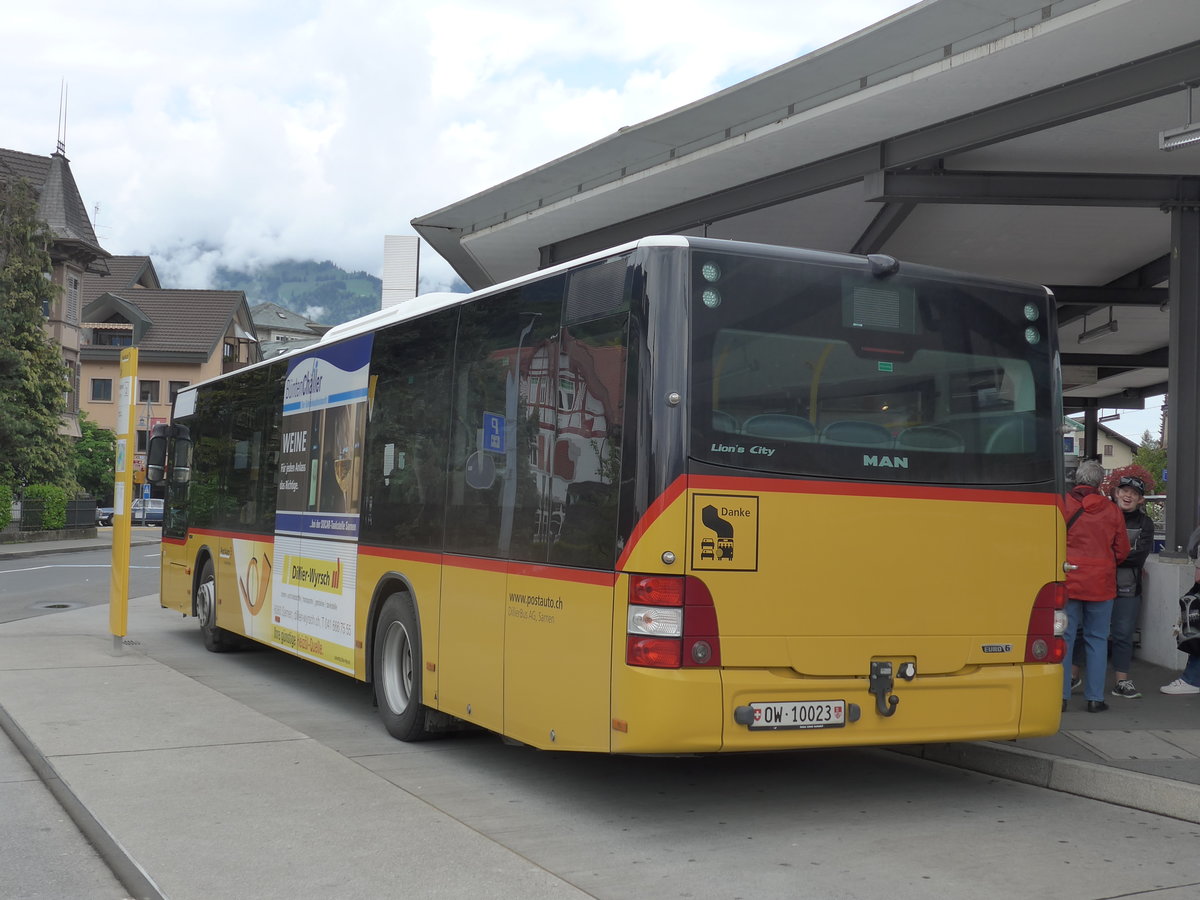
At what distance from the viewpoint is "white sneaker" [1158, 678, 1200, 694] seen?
32.7ft

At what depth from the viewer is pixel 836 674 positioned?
6.49 meters

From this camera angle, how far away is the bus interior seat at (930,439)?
6.76 meters

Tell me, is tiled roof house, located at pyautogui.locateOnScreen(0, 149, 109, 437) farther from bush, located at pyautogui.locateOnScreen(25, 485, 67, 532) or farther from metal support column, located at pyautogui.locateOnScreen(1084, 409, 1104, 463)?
metal support column, located at pyautogui.locateOnScreen(1084, 409, 1104, 463)

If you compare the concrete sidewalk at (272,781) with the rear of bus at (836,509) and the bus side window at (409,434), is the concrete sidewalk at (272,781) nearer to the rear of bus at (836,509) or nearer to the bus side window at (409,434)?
the rear of bus at (836,509)

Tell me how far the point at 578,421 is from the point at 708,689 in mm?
1538

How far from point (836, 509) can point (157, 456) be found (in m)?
10.5

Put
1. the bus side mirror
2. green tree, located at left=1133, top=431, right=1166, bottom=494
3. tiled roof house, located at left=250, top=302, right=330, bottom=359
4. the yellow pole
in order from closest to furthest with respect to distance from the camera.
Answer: the yellow pole → the bus side mirror → green tree, located at left=1133, top=431, right=1166, bottom=494 → tiled roof house, located at left=250, top=302, right=330, bottom=359

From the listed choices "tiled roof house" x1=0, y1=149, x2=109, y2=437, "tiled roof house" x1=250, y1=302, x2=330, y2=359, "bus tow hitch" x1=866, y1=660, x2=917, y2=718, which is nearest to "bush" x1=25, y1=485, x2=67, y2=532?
"tiled roof house" x1=0, y1=149, x2=109, y2=437

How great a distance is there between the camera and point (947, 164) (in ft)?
41.8

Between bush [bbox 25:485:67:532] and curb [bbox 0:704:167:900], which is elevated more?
bush [bbox 25:485:67:532]

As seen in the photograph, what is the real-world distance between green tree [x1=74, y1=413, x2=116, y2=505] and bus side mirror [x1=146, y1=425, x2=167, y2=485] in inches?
2118

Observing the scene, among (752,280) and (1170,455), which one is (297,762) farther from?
(1170,455)

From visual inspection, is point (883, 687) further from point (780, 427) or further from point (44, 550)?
point (44, 550)

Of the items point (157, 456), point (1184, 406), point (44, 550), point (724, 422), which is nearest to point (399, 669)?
point (724, 422)
